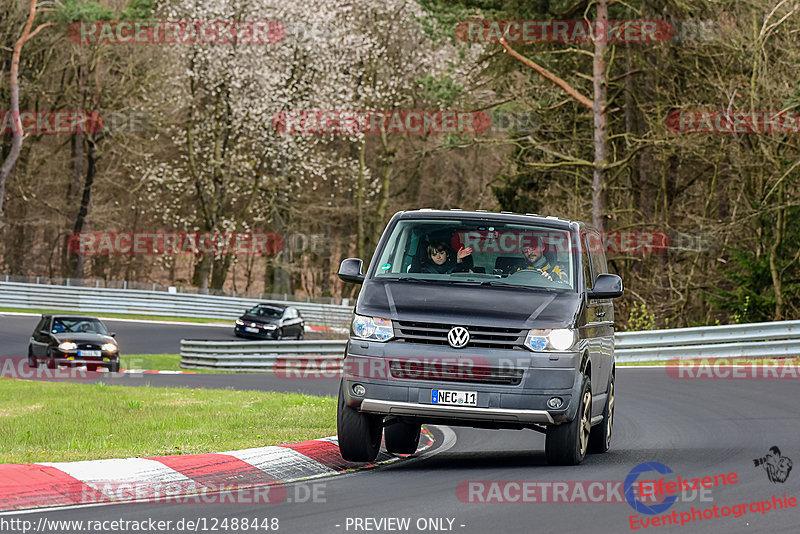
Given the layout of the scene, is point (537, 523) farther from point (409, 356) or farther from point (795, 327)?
point (795, 327)

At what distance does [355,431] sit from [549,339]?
5.82ft

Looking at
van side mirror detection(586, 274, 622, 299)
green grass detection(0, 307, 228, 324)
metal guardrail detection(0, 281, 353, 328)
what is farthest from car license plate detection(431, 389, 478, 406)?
green grass detection(0, 307, 228, 324)

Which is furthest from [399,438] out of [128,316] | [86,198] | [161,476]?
[86,198]

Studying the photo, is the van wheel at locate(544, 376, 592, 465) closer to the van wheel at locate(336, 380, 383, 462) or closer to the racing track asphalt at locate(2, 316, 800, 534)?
the racing track asphalt at locate(2, 316, 800, 534)

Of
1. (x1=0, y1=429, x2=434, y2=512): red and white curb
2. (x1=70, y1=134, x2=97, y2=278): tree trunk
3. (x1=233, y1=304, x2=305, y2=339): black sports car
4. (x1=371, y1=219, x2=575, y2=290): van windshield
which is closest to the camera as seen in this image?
(x1=0, y1=429, x2=434, y2=512): red and white curb

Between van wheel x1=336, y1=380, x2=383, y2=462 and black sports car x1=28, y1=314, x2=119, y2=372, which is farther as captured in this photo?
black sports car x1=28, y1=314, x2=119, y2=372

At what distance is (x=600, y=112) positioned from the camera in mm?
35250

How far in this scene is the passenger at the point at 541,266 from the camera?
10.6 metres

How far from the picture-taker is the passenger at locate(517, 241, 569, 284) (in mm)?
10641

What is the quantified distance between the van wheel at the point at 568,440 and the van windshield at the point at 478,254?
3.43ft

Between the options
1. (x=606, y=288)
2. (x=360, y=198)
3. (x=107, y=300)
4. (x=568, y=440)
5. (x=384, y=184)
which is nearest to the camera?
(x=568, y=440)

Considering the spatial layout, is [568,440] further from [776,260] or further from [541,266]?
[776,260]

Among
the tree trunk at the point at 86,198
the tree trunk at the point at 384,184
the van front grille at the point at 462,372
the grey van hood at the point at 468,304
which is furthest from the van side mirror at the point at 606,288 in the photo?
the tree trunk at the point at 86,198

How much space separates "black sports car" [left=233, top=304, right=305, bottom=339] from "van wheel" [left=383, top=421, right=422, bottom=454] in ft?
108
